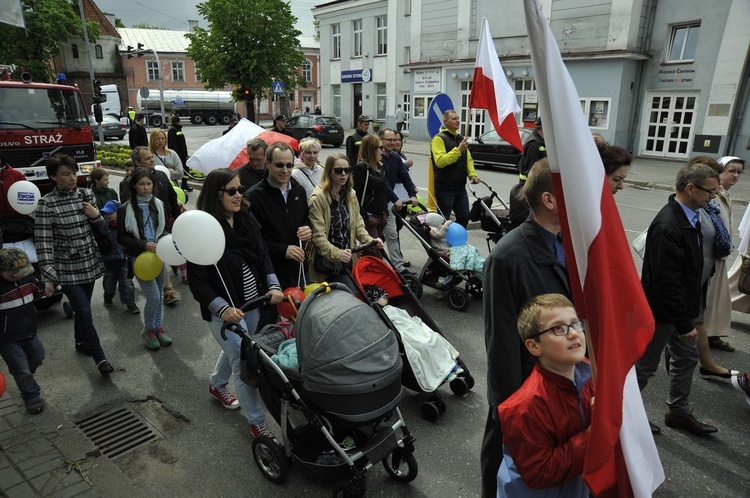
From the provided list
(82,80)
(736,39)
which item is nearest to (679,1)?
(736,39)

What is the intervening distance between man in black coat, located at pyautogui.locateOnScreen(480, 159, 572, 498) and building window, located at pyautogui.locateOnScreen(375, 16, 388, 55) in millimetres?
31369

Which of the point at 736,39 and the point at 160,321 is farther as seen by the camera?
the point at 736,39

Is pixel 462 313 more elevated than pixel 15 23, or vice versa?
pixel 15 23

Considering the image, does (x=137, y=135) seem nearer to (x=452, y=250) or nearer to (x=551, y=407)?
(x=452, y=250)

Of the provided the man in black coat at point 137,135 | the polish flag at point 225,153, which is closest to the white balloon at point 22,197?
the polish flag at point 225,153

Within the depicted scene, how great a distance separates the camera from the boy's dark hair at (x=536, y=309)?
1940 mm

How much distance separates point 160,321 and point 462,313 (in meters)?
3.28

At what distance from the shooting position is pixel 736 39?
17469 mm

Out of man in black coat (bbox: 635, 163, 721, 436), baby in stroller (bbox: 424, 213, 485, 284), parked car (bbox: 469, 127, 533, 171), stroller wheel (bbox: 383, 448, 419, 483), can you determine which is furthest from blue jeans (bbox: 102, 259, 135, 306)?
parked car (bbox: 469, 127, 533, 171)

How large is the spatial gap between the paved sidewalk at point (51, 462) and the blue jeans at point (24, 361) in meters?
0.18

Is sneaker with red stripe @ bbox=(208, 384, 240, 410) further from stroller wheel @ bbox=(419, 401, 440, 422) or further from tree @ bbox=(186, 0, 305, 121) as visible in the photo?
tree @ bbox=(186, 0, 305, 121)

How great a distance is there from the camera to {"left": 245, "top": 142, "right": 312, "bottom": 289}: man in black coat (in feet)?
14.0

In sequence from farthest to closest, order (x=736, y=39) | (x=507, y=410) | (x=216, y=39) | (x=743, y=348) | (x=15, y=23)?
1. (x=216, y=39)
2. (x=736, y=39)
3. (x=15, y=23)
4. (x=743, y=348)
5. (x=507, y=410)

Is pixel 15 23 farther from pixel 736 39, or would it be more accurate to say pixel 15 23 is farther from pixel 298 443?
pixel 736 39
